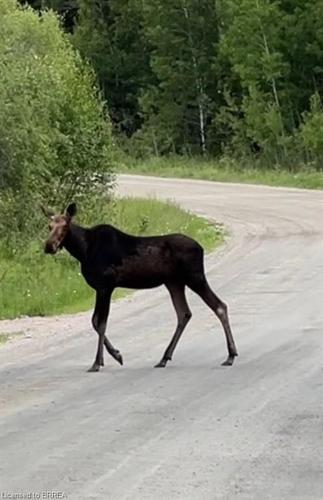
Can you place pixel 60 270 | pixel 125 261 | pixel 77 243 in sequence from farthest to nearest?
pixel 60 270 < pixel 77 243 < pixel 125 261

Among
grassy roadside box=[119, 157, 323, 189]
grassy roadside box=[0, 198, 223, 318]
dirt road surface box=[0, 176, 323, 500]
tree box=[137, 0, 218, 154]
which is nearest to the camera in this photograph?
dirt road surface box=[0, 176, 323, 500]

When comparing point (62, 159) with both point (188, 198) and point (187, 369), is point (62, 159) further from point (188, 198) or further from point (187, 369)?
point (187, 369)

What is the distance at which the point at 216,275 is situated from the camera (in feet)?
71.4

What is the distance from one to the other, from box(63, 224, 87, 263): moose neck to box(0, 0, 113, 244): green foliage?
946cm

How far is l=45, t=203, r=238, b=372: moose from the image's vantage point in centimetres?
1308

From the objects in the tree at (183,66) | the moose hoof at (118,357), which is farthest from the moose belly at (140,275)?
the tree at (183,66)

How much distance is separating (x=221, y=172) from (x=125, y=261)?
36.5 meters

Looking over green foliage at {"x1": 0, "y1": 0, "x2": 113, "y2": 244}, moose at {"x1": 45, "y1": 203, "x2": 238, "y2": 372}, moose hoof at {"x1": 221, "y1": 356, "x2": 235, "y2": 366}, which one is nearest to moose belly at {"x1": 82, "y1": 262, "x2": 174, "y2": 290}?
moose at {"x1": 45, "y1": 203, "x2": 238, "y2": 372}

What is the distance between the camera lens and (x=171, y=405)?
10.6m

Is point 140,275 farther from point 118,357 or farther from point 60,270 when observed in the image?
point 60,270

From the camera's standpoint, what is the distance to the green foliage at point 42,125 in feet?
75.3

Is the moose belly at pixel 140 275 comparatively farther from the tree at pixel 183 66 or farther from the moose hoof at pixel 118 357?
the tree at pixel 183 66

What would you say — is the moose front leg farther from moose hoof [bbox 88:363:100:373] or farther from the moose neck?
the moose neck

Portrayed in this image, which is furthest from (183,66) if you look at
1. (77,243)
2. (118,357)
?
(118,357)
